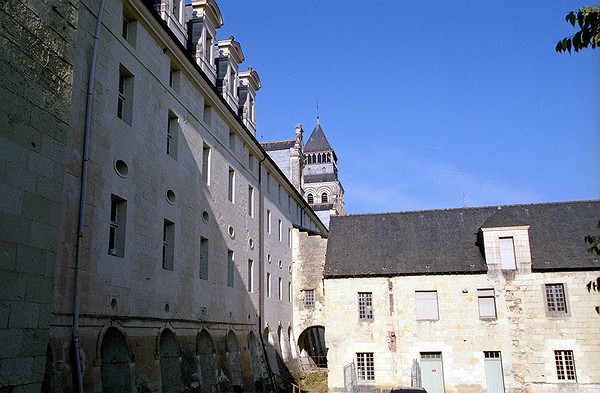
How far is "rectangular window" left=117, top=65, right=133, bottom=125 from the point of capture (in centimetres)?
1302

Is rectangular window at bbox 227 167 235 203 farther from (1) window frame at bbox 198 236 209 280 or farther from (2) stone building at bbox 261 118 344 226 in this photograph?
(2) stone building at bbox 261 118 344 226

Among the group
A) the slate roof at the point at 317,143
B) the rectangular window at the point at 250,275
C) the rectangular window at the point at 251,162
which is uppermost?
the slate roof at the point at 317,143

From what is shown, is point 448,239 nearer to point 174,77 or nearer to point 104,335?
point 174,77

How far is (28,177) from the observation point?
215 inches

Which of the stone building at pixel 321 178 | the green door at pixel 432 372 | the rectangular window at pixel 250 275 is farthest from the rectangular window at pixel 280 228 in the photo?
the stone building at pixel 321 178

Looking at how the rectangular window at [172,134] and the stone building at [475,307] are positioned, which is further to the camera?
the stone building at [475,307]

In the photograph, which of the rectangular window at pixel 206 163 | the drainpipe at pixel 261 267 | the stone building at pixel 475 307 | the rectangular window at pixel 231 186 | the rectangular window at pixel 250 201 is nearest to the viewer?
the rectangular window at pixel 206 163

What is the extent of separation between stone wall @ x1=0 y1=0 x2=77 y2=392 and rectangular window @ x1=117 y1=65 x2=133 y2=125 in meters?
7.15

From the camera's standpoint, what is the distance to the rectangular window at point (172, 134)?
15.8m

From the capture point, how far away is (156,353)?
13.2m

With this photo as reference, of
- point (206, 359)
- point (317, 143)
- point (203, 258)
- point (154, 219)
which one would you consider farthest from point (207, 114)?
point (317, 143)

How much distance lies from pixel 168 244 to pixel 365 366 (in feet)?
51.7

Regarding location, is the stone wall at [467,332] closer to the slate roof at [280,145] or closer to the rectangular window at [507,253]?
the rectangular window at [507,253]

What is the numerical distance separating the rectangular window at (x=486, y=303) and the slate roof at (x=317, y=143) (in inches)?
1994
